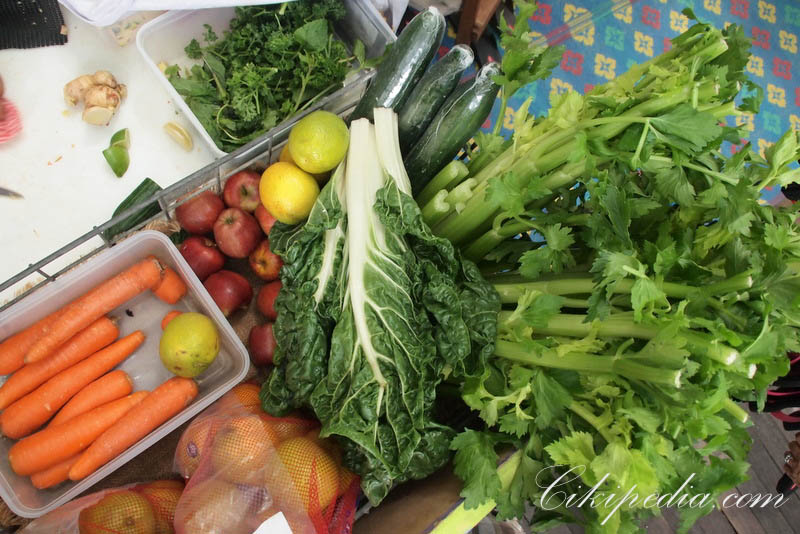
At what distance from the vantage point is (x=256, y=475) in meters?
0.90

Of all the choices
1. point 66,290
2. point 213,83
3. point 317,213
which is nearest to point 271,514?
point 317,213

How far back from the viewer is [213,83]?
1.37m

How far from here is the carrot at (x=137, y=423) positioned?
3.31 feet

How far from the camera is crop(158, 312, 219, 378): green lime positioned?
101 cm

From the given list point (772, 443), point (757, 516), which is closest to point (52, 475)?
point (757, 516)

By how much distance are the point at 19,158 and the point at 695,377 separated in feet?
4.98

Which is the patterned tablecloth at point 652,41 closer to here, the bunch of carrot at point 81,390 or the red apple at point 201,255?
the red apple at point 201,255

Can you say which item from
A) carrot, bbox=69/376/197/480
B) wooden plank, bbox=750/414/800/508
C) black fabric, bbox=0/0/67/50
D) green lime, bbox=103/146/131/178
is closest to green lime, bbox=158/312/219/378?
carrot, bbox=69/376/197/480

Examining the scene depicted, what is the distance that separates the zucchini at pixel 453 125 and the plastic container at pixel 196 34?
0.79 feet

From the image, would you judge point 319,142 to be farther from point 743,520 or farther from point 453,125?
point 743,520

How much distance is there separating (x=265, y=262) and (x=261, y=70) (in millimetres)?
495

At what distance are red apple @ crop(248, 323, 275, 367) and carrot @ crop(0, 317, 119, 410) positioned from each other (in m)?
0.29

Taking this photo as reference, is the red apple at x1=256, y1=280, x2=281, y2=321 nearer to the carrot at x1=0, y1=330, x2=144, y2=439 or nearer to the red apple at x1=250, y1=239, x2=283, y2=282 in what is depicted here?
the red apple at x1=250, y1=239, x2=283, y2=282

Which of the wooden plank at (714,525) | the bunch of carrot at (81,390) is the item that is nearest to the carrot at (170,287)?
the bunch of carrot at (81,390)
